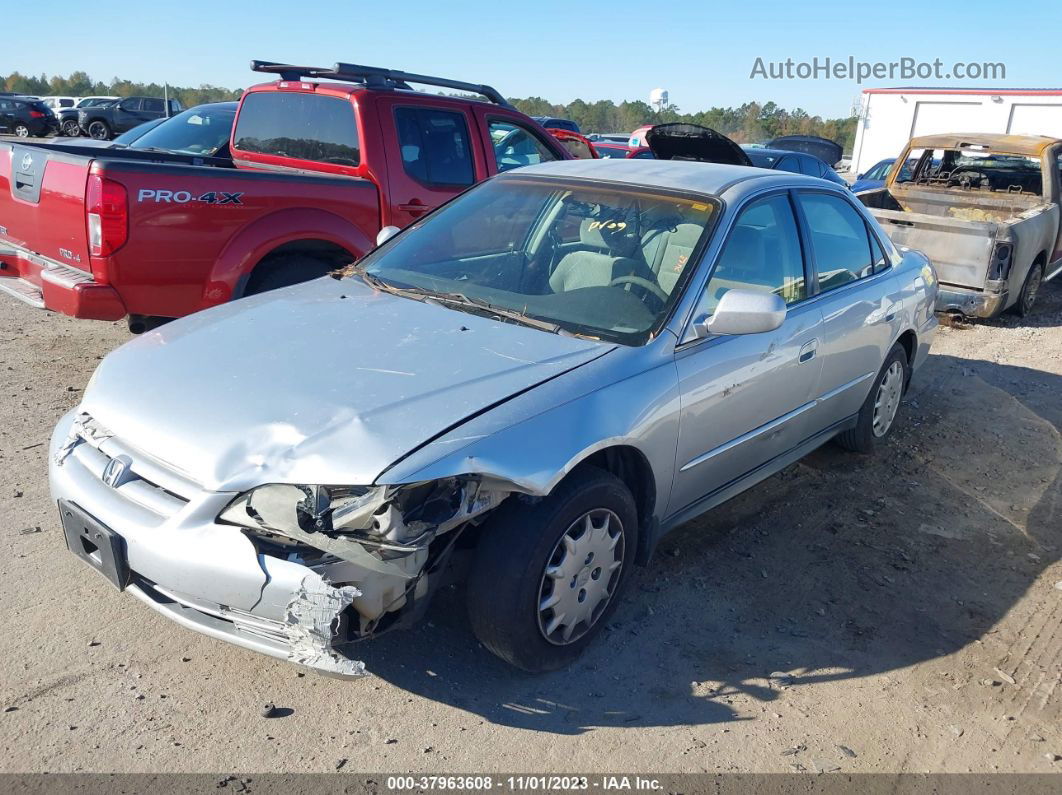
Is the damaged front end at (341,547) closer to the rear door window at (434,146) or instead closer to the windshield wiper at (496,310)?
the windshield wiper at (496,310)

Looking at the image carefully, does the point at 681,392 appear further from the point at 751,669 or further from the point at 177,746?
the point at 177,746

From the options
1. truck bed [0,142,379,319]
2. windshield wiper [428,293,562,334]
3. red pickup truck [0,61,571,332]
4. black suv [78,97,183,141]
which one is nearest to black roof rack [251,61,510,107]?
red pickup truck [0,61,571,332]

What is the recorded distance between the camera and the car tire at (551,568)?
2.77m

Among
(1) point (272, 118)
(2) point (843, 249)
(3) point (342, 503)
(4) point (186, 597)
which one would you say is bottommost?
(4) point (186, 597)

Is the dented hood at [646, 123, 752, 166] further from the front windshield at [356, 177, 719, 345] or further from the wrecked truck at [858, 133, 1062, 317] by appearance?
the front windshield at [356, 177, 719, 345]

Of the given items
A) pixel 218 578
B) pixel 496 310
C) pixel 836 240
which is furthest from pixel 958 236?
pixel 218 578

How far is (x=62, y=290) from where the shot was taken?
15.7 feet

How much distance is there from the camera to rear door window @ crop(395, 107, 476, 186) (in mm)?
6164

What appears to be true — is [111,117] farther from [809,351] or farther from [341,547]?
[341,547]

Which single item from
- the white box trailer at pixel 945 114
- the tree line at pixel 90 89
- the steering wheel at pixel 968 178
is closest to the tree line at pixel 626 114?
the tree line at pixel 90 89

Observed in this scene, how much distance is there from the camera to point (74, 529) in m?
2.85

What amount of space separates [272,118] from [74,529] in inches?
180

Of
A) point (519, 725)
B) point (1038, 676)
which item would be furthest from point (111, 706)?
point (1038, 676)

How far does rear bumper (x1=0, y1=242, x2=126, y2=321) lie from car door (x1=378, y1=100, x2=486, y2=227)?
1976mm
